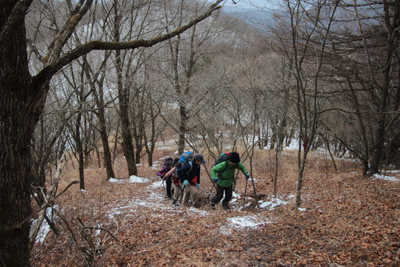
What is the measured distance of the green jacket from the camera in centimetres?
623

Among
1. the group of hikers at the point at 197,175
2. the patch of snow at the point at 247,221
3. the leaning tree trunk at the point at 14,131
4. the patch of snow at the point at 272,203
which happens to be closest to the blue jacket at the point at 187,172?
the group of hikers at the point at 197,175

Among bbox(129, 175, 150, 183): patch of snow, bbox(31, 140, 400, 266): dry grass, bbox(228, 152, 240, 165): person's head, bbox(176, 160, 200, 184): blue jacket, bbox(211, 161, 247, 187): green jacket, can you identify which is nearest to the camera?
bbox(31, 140, 400, 266): dry grass

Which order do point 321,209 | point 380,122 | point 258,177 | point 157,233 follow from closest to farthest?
1. point 157,233
2. point 321,209
3. point 380,122
4. point 258,177

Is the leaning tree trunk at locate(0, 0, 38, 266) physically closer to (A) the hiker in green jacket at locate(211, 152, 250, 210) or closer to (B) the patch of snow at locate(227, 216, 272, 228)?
(B) the patch of snow at locate(227, 216, 272, 228)

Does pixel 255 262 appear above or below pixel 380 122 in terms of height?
below

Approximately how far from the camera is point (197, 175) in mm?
7309

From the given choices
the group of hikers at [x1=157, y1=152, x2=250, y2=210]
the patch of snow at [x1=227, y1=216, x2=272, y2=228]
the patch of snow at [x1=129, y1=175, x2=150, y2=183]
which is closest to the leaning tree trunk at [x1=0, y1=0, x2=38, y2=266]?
the patch of snow at [x1=227, y1=216, x2=272, y2=228]

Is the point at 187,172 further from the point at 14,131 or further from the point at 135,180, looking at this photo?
the point at 135,180

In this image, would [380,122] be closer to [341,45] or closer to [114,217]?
[341,45]

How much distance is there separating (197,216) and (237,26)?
44.6 feet

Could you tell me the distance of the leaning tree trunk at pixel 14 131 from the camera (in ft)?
7.58

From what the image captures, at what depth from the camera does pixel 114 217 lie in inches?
217

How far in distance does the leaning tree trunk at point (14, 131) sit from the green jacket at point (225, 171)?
444cm

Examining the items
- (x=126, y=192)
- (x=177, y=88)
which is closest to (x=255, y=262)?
(x=126, y=192)
